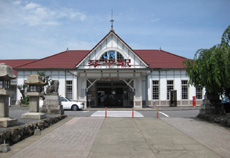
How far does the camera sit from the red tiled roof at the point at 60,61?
32.1 m

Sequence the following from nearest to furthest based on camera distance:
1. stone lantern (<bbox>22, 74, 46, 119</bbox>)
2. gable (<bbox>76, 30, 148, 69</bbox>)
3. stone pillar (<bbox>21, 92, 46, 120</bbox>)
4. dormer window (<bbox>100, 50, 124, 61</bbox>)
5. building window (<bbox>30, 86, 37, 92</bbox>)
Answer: stone pillar (<bbox>21, 92, 46, 120</bbox>)
stone lantern (<bbox>22, 74, 46, 119</bbox>)
building window (<bbox>30, 86, 37, 92</bbox>)
gable (<bbox>76, 30, 148, 69</bbox>)
dormer window (<bbox>100, 50, 124, 61</bbox>)

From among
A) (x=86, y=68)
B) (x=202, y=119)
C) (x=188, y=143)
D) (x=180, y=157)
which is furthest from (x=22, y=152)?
(x=86, y=68)

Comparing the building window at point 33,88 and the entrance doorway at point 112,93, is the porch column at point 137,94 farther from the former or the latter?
the building window at point 33,88

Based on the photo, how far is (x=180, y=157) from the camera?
666cm

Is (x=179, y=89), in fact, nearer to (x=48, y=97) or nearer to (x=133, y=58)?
(x=133, y=58)

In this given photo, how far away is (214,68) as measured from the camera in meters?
13.1

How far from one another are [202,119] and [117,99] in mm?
17274

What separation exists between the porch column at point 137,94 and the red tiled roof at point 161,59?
434cm

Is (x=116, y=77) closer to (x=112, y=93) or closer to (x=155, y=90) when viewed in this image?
(x=112, y=93)

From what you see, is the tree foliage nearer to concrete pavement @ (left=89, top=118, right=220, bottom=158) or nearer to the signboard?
concrete pavement @ (left=89, top=118, right=220, bottom=158)

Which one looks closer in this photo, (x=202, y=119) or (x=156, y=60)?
(x=202, y=119)

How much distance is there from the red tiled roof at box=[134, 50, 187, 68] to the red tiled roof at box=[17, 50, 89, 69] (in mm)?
9308

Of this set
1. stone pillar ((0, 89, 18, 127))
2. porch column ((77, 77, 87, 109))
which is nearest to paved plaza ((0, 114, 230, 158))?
stone pillar ((0, 89, 18, 127))

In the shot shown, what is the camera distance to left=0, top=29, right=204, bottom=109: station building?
28375mm
